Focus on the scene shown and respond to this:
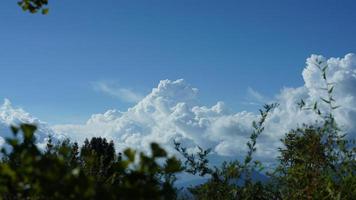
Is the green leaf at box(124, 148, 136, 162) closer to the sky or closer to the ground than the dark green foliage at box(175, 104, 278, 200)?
closer to the ground

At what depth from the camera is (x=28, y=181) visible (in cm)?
362

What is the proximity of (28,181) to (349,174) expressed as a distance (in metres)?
8.20

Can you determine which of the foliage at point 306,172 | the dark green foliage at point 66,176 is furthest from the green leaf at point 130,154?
the foliage at point 306,172

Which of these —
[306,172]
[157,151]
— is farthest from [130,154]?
[306,172]

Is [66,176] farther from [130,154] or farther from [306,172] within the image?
[306,172]

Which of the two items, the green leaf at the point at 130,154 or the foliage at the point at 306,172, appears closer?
the green leaf at the point at 130,154

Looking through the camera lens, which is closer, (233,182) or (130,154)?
(130,154)

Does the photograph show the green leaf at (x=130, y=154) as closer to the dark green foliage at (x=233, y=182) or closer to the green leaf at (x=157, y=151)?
the green leaf at (x=157, y=151)

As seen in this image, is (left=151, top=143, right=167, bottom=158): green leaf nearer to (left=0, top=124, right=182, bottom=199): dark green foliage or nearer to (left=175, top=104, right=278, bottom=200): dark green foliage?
(left=0, top=124, right=182, bottom=199): dark green foliage

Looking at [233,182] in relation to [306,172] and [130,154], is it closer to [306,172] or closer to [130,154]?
[306,172]

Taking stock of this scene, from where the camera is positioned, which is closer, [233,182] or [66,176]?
[66,176]

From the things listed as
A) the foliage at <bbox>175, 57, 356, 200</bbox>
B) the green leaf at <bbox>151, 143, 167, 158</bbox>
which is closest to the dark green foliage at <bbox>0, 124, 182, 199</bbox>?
the green leaf at <bbox>151, 143, 167, 158</bbox>

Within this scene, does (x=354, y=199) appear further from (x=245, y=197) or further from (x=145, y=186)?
(x=145, y=186)

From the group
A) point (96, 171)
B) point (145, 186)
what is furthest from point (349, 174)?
point (145, 186)
